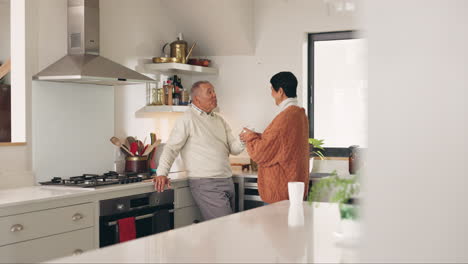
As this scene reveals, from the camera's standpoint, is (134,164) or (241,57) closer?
(134,164)

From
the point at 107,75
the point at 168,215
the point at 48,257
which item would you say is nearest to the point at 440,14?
the point at 48,257

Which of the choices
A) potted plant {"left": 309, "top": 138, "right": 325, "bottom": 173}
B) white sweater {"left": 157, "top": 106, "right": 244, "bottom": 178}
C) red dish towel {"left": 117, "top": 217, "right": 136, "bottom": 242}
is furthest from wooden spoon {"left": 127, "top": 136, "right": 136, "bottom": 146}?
potted plant {"left": 309, "top": 138, "right": 325, "bottom": 173}

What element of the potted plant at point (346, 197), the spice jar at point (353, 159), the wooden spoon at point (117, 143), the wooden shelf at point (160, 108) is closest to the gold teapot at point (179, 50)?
the wooden shelf at point (160, 108)

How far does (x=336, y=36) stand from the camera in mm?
5172

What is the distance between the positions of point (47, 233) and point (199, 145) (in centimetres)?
139

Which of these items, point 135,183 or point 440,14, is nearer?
point 440,14

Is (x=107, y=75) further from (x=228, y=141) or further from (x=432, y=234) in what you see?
(x=432, y=234)

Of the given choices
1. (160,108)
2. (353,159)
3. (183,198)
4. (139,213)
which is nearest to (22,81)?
(139,213)

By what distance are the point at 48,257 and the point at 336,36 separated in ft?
9.93

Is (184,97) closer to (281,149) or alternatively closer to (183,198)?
(183,198)

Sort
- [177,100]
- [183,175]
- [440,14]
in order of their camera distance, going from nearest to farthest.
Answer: [440,14] → [183,175] → [177,100]

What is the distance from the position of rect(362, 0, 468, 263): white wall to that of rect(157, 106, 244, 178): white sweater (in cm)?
305

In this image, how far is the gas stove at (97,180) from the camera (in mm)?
3863

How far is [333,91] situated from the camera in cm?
523
